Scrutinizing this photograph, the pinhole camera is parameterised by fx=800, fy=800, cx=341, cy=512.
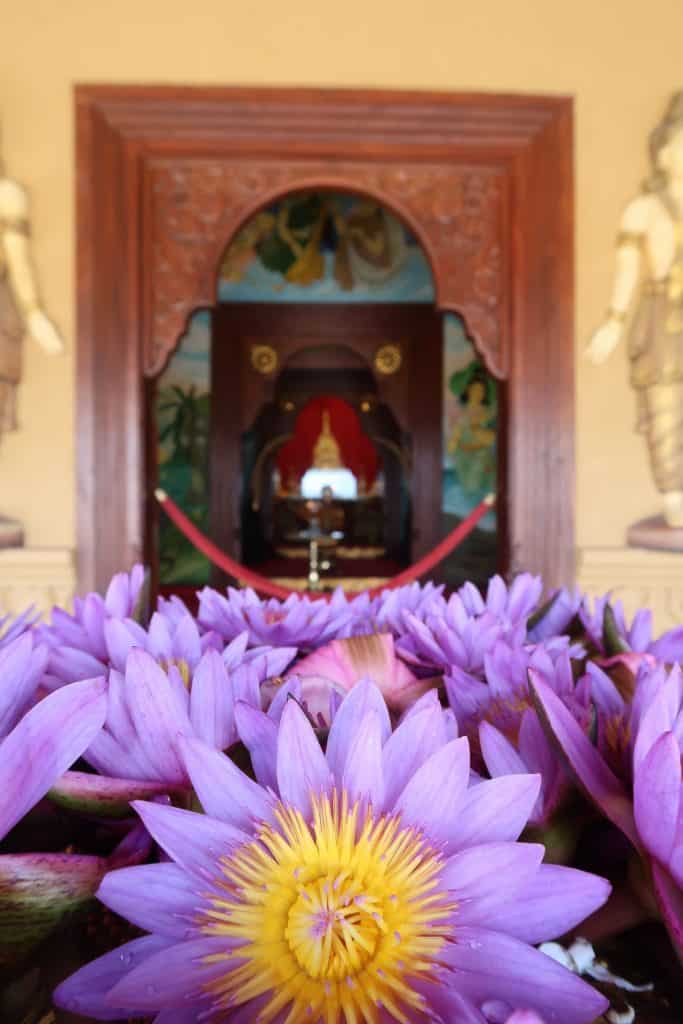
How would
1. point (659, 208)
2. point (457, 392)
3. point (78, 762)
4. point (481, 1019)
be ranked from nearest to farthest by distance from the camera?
point (481, 1019)
point (78, 762)
point (659, 208)
point (457, 392)

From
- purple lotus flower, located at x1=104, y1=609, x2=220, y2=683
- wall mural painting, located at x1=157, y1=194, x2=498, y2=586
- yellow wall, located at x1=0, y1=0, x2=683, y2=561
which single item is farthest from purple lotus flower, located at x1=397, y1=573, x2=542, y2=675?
wall mural painting, located at x1=157, y1=194, x2=498, y2=586

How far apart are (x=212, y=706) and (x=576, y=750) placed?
0.16 m

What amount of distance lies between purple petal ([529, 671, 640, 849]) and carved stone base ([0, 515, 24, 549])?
12.3 feet

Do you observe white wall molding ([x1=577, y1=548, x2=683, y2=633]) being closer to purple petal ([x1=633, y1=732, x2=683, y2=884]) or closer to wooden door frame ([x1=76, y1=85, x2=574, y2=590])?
wooden door frame ([x1=76, y1=85, x2=574, y2=590])

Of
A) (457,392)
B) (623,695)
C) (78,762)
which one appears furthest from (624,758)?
(457,392)

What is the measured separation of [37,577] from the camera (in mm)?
3734

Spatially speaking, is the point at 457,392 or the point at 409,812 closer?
the point at 409,812

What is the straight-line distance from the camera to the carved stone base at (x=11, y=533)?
145 inches

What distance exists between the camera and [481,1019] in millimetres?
249

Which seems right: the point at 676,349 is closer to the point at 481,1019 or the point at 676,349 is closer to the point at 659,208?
the point at 659,208

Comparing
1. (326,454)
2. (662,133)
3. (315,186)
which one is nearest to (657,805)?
(315,186)

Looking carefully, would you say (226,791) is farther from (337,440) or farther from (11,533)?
(337,440)

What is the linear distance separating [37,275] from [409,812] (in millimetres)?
3980

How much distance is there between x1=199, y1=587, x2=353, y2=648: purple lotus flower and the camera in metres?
0.66
